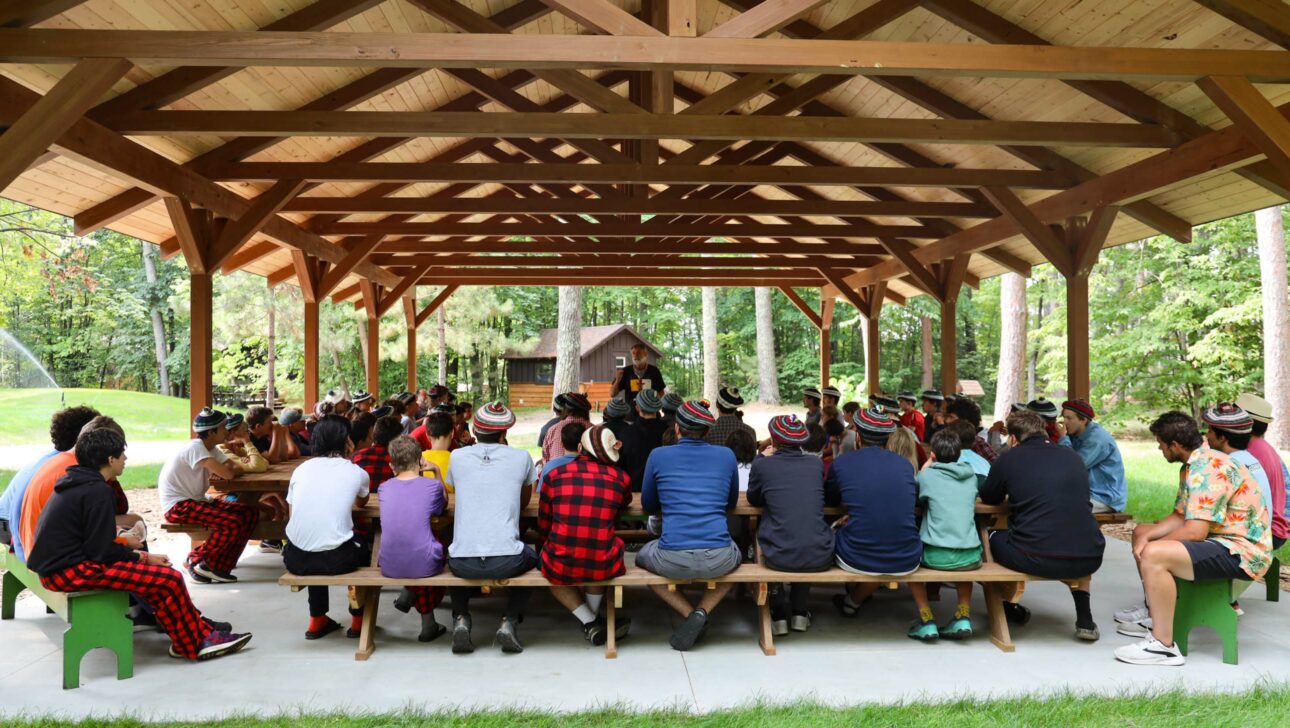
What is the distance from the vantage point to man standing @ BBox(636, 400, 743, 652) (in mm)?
4113

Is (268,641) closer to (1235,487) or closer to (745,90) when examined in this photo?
(745,90)

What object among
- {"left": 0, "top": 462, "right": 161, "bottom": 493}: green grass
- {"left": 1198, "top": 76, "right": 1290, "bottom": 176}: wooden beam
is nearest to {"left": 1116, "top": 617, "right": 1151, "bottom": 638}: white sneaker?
{"left": 1198, "top": 76, "right": 1290, "bottom": 176}: wooden beam

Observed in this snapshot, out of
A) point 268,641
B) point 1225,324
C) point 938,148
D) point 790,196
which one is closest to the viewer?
point 268,641

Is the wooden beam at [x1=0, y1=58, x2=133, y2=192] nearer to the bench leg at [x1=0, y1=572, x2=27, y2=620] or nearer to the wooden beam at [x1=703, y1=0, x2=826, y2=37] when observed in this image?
the bench leg at [x1=0, y1=572, x2=27, y2=620]

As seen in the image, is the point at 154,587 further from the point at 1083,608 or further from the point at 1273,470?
the point at 1273,470

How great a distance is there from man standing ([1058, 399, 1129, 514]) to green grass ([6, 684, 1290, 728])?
179 cm

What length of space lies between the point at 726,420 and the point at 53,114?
457cm

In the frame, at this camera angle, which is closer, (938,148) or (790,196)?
(938,148)

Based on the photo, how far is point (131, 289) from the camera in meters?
36.9

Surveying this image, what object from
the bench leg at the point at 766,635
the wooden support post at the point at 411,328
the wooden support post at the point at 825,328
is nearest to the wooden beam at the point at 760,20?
the bench leg at the point at 766,635

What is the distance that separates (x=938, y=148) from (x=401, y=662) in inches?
283

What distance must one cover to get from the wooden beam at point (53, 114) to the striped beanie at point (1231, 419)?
5968mm

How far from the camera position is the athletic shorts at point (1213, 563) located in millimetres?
4039

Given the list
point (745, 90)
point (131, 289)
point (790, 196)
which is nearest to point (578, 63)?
point (745, 90)
